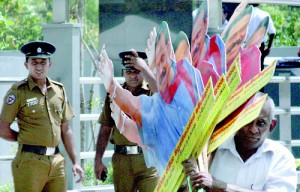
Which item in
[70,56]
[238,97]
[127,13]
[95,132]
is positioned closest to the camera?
[238,97]

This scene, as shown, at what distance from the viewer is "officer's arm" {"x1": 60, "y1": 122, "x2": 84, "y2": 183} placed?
8.14 metres

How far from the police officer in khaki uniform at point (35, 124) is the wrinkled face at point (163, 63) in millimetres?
3428

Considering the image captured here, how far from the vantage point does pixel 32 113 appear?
25.4 feet

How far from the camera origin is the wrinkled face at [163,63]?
14.1ft

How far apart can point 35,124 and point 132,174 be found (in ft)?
2.91

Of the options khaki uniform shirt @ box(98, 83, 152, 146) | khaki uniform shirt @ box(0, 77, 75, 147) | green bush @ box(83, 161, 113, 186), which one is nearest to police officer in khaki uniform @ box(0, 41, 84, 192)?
khaki uniform shirt @ box(0, 77, 75, 147)

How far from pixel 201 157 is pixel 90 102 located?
19.0 ft

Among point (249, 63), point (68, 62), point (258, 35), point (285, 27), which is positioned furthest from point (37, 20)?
point (249, 63)

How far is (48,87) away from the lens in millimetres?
7957

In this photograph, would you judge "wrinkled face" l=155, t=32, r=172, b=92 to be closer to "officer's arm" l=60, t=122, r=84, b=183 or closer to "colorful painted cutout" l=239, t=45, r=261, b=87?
"colorful painted cutout" l=239, t=45, r=261, b=87

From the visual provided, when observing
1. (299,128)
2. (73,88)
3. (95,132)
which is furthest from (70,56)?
(299,128)

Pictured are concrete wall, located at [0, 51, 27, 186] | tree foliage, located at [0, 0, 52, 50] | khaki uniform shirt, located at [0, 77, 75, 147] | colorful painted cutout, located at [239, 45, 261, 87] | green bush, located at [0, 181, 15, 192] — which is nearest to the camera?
colorful painted cutout, located at [239, 45, 261, 87]

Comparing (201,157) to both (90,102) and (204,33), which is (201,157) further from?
(90,102)

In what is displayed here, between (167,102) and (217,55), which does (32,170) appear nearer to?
(167,102)
